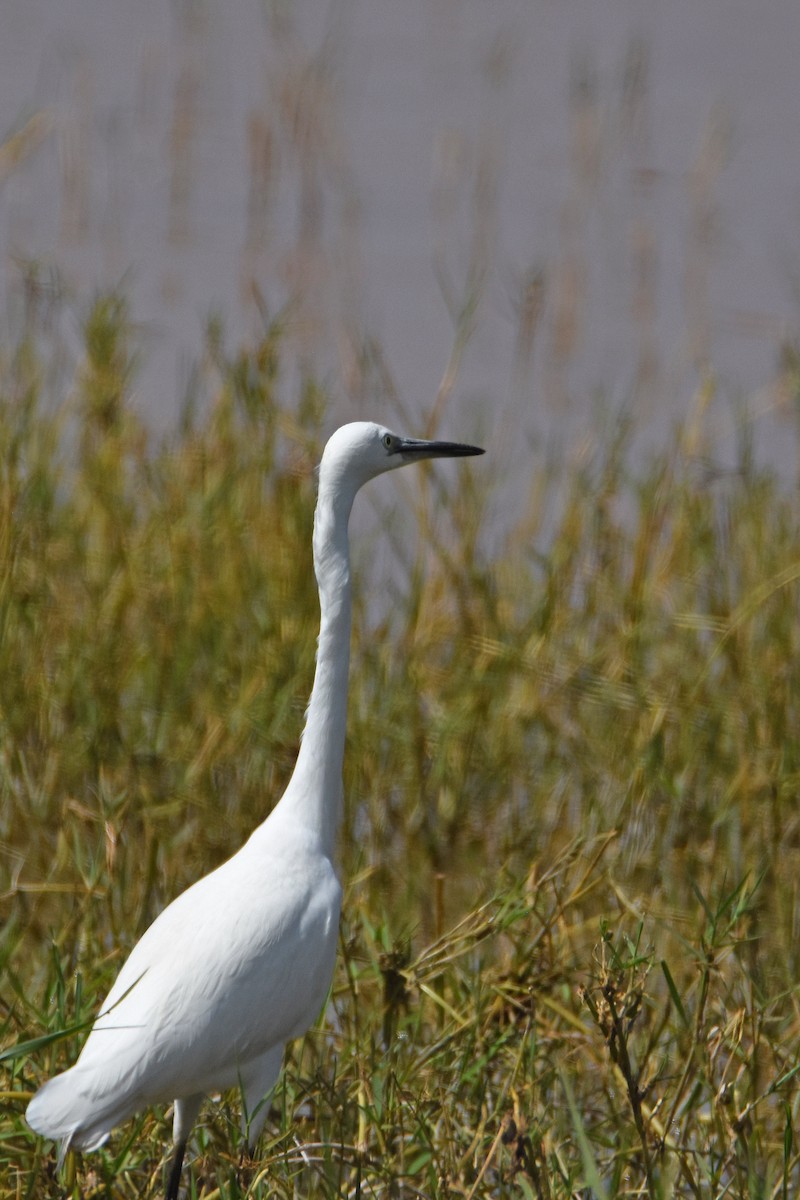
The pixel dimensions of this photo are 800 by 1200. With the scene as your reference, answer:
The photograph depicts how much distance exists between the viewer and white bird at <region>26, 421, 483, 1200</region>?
2.40 m

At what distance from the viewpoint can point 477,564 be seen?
433cm

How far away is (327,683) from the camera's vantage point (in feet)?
8.84

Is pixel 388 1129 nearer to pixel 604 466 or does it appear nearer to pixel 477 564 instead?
pixel 477 564

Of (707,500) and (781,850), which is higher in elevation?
(707,500)

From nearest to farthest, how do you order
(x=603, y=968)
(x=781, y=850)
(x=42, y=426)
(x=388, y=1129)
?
(x=603, y=968), (x=388, y=1129), (x=781, y=850), (x=42, y=426)

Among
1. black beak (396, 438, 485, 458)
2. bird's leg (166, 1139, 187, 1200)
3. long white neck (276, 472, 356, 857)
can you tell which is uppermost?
black beak (396, 438, 485, 458)

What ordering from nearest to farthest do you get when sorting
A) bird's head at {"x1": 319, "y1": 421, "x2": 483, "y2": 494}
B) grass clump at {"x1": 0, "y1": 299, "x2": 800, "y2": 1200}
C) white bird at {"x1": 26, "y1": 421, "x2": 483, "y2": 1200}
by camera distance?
white bird at {"x1": 26, "y1": 421, "x2": 483, "y2": 1200} → bird's head at {"x1": 319, "y1": 421, "x2": 483, "y2": 494} → grass clump at {"x1": 0, "y1": 299, "x2": 800, "y2": 1200}

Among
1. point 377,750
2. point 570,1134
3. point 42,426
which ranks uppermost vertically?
point 42,426

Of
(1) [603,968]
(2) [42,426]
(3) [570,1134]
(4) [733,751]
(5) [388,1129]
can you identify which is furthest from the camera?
(2) [42,426]

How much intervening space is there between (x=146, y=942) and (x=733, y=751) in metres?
1.93

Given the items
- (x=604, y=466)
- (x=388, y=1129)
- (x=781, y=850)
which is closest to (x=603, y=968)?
(x=388, y=1129)

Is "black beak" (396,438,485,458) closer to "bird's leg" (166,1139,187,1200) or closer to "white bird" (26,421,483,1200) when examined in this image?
"white bird" (26,421,483,1200)

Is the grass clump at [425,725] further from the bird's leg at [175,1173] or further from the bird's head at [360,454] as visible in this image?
the bird's head at [360,454]

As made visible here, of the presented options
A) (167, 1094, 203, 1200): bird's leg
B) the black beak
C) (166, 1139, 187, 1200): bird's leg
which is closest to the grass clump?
(167, 1094, 203, 1200): bird's leg
